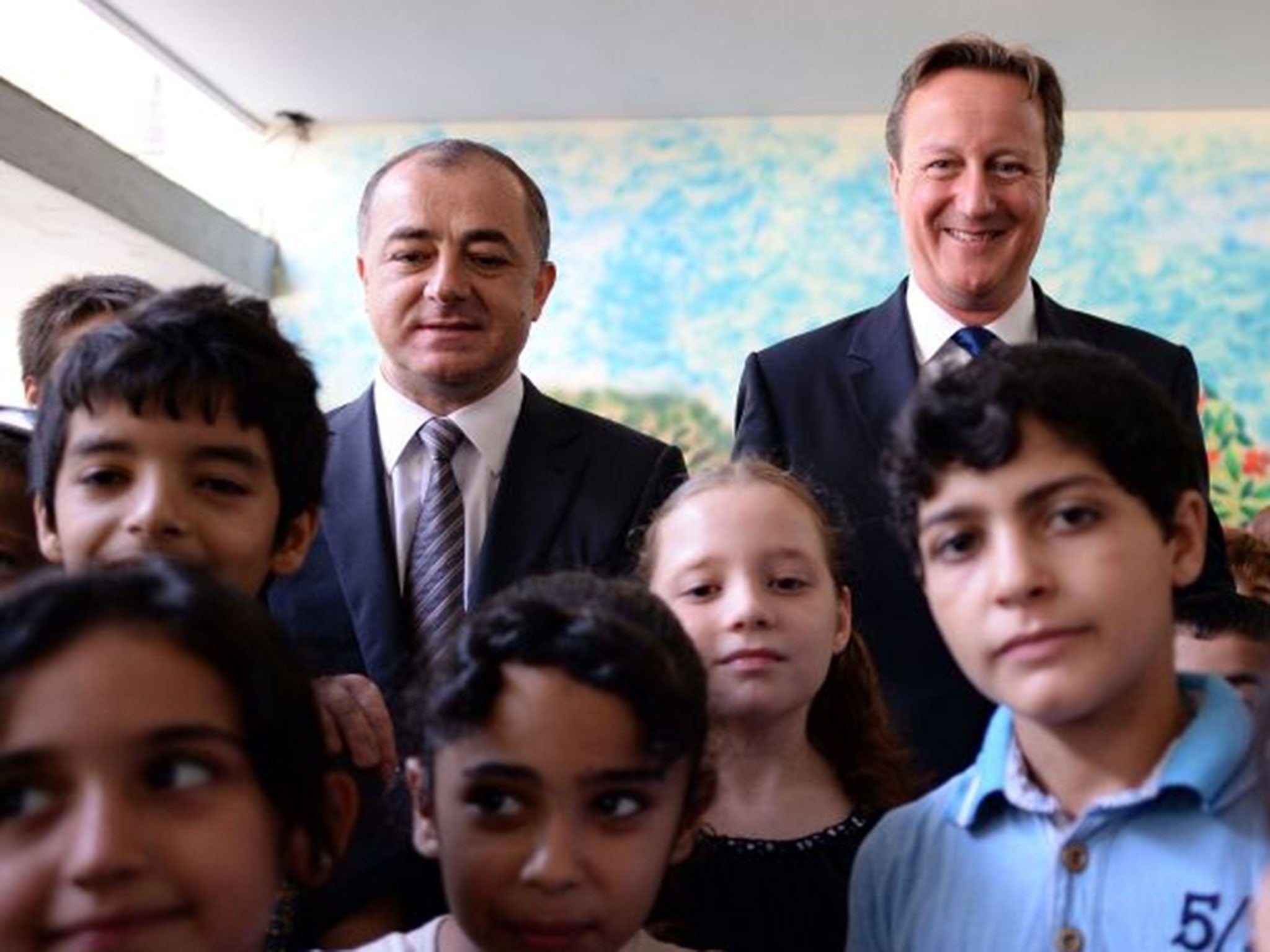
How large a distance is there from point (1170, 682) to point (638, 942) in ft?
1.63

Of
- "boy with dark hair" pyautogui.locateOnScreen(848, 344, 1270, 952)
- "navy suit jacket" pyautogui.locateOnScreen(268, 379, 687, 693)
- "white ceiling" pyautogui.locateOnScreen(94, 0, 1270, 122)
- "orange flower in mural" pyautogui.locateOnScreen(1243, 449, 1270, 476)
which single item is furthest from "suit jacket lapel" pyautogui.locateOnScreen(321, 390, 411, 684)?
"orange flower in mural" pyautogui.locateOnScreen(1243, 449, 1270, 476)

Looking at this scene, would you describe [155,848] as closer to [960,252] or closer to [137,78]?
[960,252]

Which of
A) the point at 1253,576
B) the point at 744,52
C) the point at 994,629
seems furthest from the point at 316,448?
the point at 744,52

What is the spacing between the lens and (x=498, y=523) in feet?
6.45

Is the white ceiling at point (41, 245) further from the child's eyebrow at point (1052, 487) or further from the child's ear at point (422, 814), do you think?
the child's eyebrow at point (1052, 487)

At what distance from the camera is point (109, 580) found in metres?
1.10

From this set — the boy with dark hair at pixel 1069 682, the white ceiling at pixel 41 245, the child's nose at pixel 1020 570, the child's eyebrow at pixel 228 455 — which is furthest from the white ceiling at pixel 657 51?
the child's nose at pixel 1020 570

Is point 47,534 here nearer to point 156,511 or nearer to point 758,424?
point 156,511

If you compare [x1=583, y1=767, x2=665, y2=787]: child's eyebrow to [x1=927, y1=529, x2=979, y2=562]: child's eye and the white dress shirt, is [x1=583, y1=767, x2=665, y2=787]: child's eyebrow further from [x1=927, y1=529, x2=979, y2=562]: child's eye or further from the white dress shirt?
the white dress shirt

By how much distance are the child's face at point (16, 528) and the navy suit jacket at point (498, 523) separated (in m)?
0.29

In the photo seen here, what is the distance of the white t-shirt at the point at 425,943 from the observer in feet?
4.25

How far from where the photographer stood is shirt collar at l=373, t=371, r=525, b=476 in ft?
6.77

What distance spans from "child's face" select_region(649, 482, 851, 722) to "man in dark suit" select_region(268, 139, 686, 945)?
227mm

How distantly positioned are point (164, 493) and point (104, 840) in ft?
1.64
